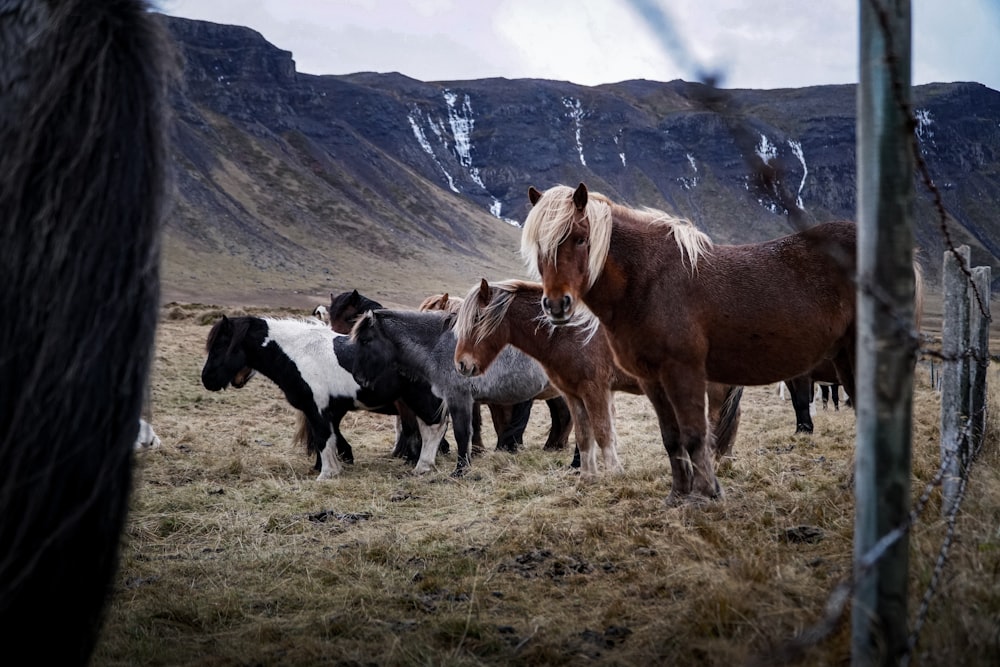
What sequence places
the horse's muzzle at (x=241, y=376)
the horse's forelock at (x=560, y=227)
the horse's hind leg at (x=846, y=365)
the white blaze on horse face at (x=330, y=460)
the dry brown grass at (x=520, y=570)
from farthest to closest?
the horse's muzzle at (x=241, y=376), the white blaze on horse face at (x=330, y=460), the horse's hind leg at (x=846, y=365), the horse's forelock at (x=560, y=227), the dry brown grass at (x=520, y=570)

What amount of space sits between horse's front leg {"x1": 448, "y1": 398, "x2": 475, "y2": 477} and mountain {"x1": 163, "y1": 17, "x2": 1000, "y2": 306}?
44.4m

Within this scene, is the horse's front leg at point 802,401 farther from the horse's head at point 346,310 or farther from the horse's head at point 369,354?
the horse's head at point 346,310

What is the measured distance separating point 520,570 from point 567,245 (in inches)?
81.7

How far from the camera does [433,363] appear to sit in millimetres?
8156

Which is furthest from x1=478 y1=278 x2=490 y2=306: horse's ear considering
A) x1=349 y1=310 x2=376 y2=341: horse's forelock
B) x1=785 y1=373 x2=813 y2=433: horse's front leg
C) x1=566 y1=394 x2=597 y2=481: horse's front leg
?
x1=785 y1=373 x2=813 y2=433: horse's front leg

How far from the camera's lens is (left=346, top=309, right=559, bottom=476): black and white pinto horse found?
8.11 meters

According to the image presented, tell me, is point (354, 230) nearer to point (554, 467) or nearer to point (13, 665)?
point (554, 467)

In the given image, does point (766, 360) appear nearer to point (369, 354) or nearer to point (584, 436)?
point (584, 436)

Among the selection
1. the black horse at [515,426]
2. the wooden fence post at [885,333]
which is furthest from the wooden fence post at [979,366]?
the black horse at [515,426]

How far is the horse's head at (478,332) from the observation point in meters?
6.93

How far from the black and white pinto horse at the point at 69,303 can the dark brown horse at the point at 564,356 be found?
5158mm

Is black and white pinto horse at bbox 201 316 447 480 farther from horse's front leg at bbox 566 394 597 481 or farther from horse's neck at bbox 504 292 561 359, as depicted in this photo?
horse's front leg at bbox 566 394 597 481

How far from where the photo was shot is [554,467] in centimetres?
781

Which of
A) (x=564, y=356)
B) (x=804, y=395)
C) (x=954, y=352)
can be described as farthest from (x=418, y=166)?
(x=954, y=352)
